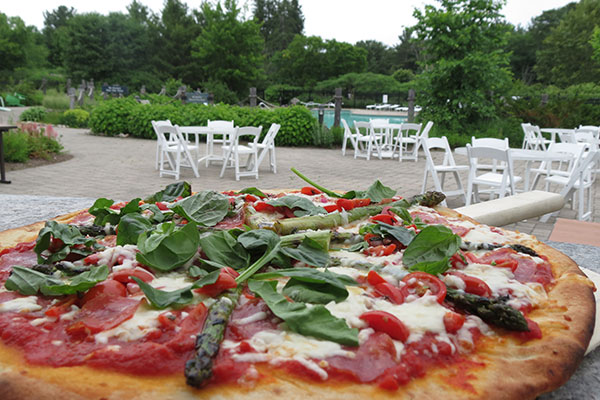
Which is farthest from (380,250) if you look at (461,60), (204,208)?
(461,60)

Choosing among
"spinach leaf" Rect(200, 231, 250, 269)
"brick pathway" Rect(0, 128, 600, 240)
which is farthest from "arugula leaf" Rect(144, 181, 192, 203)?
"brick pathway" Rect(0, 128, 600, 240)

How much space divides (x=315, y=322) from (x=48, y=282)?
68 centimetres

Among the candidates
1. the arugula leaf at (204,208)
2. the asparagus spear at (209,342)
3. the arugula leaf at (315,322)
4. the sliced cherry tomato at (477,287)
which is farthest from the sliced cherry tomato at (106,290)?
the sliced cherry tomato at (477,287)

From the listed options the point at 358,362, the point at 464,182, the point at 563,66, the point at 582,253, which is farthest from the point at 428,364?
the point at 563,66

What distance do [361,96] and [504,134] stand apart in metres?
31.3

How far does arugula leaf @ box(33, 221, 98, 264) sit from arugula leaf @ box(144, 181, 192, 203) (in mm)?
625

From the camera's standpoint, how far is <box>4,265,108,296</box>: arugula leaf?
1.10 meters

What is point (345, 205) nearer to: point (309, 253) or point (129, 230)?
point (309, 253)

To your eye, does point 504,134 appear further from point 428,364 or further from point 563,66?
point 563,66

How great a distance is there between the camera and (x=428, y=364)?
0.98m

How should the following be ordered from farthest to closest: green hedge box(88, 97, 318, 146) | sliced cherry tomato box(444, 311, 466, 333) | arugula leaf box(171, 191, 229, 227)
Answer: green hedge box(88, 97, 318, 146), arugula leaf box(171, 191, 229, 227), sliced cherry tomato box(444, 311, 466, 333)

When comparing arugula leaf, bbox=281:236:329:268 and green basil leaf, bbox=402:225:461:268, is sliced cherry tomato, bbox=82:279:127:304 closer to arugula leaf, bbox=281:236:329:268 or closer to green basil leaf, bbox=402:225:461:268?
arugula leaf, bbox=281:236:329:268

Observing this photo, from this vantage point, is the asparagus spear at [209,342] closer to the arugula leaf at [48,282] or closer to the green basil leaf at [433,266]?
the arugula leaf at [48,282]

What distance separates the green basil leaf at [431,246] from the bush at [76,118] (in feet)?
68.5
